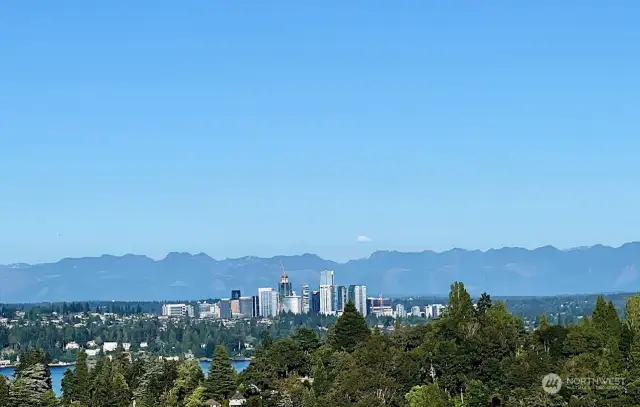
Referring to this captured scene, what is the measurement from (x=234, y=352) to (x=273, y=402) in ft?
189

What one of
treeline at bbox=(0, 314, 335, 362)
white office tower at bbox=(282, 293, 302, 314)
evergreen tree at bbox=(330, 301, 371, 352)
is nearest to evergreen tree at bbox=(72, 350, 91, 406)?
evergreen tree at bbox=(330, 301, 371, 352)

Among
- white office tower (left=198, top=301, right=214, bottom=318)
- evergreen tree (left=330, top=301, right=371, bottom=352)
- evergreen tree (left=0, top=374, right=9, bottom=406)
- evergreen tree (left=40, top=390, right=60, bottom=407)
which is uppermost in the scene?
white office tower (left=198, top=301, right=214, bottom=318)

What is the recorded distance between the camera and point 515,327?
98.5 ft

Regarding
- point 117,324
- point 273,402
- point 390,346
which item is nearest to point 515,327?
point 390,346

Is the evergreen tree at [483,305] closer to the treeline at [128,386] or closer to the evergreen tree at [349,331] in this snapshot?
the evergreen tree at [349,331]

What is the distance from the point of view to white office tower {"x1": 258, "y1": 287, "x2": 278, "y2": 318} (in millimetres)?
146125

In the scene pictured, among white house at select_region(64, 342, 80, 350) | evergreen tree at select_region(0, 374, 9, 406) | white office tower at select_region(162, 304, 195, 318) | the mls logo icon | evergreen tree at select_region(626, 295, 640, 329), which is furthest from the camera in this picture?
white office tower at select_region(162, 304, 195, 318)

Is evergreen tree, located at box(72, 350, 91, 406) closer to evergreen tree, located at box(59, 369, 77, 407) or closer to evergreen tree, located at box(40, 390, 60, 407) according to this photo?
evergreen tree, located at box(59, 369, 77, 407)

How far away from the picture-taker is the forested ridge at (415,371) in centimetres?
2455

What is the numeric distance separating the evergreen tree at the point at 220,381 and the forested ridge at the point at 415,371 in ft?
0.10

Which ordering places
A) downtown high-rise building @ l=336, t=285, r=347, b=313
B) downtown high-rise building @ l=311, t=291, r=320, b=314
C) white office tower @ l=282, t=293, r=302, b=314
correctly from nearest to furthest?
downtown high-rise building @ l=336, t=285, r=347, b=313 → downtown high-rise building @ l=311, t=291, r=320, b=314 → white office tower @ l=282, t=293, r=302, b=314

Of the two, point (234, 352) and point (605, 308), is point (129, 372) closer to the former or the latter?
point (605, 308)
